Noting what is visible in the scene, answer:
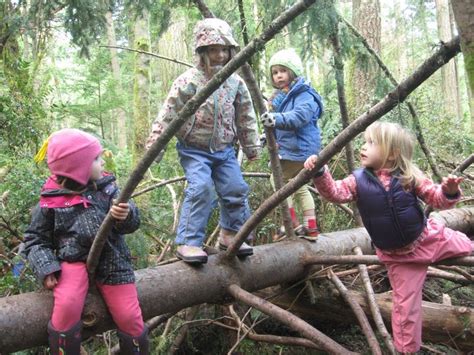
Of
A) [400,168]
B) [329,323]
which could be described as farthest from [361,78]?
[400,168]

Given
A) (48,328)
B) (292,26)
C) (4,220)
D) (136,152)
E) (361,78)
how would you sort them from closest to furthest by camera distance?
(48,328) → (292,26) → (4,220) → (361,78) → (136,152)

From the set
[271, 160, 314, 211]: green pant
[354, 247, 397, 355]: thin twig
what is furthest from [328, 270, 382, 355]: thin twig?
[271, 160, 314, 211]: green pant

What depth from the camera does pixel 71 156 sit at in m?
2.39

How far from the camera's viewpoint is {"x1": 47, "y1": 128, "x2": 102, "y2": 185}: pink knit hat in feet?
7.84

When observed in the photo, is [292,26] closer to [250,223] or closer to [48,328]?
[250,223]

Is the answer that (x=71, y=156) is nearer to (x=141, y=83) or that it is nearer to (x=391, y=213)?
(x=391, y=213)

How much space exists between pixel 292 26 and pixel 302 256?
67.3 inches

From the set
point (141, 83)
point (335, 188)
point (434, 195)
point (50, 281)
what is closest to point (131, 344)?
point (50, 281)

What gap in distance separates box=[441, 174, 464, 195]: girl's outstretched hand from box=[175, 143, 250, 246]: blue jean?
1488mm

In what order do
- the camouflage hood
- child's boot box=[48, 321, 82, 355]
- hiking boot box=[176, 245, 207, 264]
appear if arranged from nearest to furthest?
child's boot box=[48, 321, 82, 355]
hiking boot box=[176, 245, 207, 264]
the camouflage hood

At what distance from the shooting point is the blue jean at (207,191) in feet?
10.5

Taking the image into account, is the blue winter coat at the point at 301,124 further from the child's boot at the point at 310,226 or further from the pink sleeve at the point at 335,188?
the pink sleeve at the point at 335,188

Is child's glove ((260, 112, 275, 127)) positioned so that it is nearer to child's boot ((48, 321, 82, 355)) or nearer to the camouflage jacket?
the camouflage jacket

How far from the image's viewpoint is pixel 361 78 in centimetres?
766
